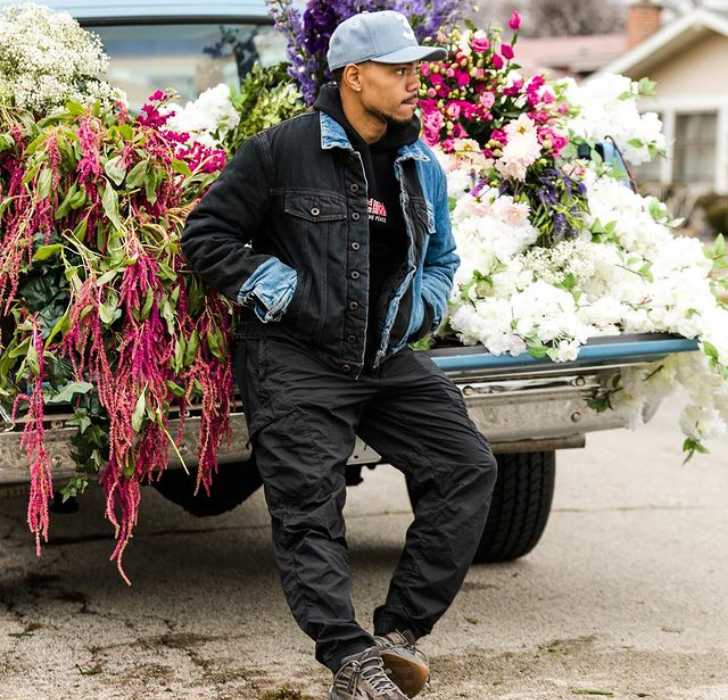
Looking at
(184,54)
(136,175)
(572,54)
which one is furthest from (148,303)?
(572,54)

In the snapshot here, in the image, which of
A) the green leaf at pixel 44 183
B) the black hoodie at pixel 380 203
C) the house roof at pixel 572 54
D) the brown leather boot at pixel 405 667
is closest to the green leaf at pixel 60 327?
the green leaf at pixel 44 183

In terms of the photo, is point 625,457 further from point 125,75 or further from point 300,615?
point 300,615

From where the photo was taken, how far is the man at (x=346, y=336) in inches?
161

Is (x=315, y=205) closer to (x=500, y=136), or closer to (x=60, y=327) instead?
(x=60, y=327)

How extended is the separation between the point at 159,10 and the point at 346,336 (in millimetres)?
2733

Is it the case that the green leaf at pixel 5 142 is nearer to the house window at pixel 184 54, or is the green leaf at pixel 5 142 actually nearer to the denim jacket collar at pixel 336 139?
the denim jacket collar at pixel 336 139

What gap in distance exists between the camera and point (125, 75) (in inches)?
245

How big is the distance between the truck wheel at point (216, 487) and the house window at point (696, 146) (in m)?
28.3

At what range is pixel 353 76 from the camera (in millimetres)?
4211

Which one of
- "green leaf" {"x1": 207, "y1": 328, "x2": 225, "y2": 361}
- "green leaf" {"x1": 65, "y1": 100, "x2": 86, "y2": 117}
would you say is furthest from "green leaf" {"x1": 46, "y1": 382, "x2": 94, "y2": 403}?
"green leaf" {"x1": 65, "y1": 100, "x2": 86, "y2": 117}

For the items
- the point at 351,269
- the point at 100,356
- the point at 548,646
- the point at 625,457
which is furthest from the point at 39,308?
the point at 625,457

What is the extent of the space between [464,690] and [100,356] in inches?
54.0

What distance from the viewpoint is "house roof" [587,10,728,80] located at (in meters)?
31.1

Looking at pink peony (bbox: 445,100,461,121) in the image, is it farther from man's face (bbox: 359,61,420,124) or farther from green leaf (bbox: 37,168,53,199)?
green leaf (bbox: 37,168,53,199)
